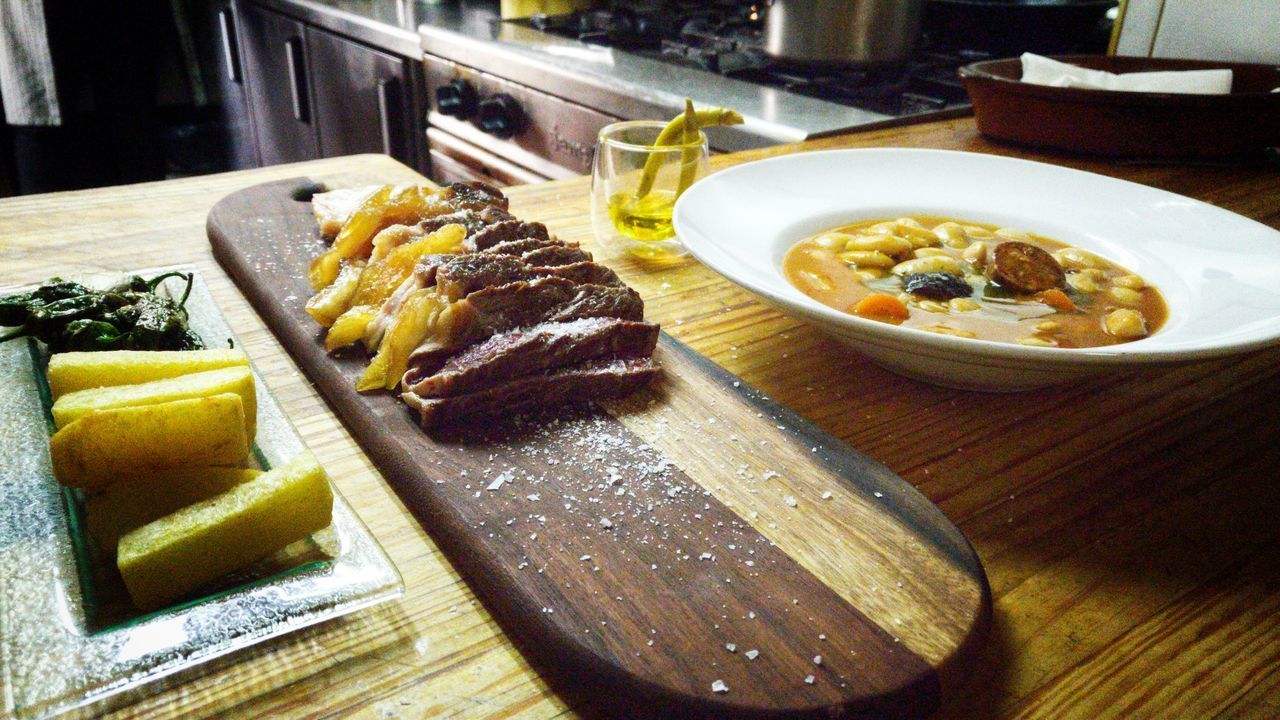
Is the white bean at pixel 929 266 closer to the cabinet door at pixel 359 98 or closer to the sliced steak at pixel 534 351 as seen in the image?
the sliced steak at pixel 534 351

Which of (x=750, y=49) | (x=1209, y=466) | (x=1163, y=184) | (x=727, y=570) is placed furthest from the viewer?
(x=750, y=49)

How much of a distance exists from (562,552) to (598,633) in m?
0.12

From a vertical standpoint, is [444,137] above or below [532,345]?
below

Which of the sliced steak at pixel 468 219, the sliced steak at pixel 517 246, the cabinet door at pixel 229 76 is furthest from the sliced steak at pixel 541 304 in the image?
the cabinet door at pixel 229 76

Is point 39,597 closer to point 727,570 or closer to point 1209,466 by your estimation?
point 727,570

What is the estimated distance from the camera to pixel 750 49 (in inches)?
125

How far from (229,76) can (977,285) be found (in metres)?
5.65

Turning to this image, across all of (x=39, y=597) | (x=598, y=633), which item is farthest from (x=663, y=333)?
(x=39, y=597)

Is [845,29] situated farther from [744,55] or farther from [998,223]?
[998,223]

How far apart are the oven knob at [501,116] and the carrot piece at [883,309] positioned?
2138mm

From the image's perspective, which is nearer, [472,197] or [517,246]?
[517,246]

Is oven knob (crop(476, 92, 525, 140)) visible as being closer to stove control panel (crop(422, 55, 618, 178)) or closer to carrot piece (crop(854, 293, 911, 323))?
stove control panel (crop(422, 55, 618, 178))

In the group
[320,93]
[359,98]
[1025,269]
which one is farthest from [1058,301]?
[320,93]

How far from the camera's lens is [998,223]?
149cm
